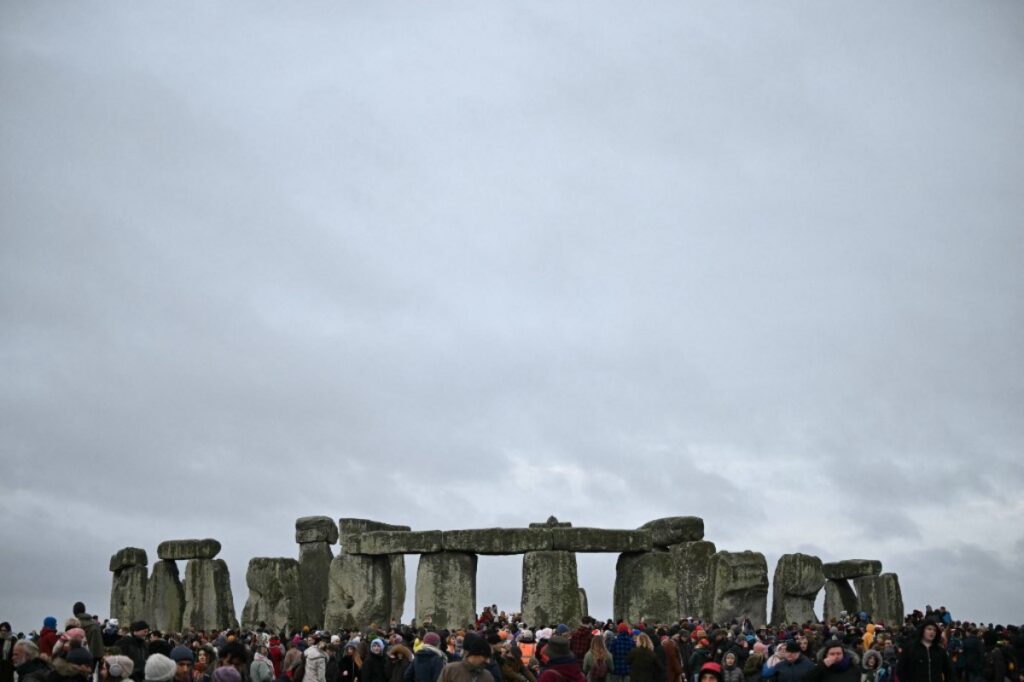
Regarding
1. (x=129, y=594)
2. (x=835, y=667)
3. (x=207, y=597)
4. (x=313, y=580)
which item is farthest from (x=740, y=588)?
(x=835, y=667)

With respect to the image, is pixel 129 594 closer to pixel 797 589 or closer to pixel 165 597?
pixel 165 597

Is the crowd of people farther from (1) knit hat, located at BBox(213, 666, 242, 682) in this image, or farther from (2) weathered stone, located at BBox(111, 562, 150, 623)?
(2) weathered stone, located at BBox(111, 562, 150, 623)

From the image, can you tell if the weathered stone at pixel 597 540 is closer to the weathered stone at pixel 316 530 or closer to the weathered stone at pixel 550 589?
the weathered stone at pixel 550 589

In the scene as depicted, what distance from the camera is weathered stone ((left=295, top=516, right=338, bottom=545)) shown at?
2798 centimetres

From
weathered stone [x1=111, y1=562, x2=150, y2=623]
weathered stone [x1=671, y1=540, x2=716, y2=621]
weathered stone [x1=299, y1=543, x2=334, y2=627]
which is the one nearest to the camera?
weathered stone [x1=671, y1=540, x2=716, y2=621]

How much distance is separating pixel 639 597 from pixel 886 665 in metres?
7.90

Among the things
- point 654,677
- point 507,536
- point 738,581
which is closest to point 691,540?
point 738,581

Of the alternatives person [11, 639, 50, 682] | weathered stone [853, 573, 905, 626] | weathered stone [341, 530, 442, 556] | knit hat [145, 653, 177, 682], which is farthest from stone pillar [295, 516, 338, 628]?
knit hat [145, 653, 177, 682]

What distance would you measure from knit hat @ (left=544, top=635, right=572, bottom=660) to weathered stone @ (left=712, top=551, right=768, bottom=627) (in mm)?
14160

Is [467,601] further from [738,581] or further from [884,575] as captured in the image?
[884,575]

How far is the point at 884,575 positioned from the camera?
26.7 m

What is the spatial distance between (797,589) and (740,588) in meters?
1.73

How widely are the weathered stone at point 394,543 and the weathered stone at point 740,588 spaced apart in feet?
17.4

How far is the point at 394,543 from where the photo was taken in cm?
2469
